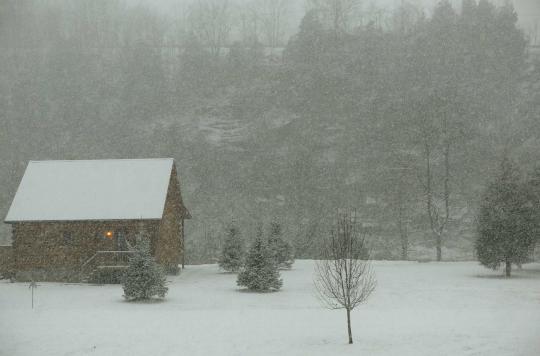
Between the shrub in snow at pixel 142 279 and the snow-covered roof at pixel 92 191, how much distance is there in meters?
6.87

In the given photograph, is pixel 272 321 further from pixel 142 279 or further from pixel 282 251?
pixel 282 251

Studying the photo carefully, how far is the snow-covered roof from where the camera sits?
3195 cm

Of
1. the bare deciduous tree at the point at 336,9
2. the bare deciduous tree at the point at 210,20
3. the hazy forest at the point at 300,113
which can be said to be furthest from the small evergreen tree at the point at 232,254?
the bare deciduous tree at the point at 210,20

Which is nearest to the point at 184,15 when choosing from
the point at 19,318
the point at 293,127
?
the point at 293,127

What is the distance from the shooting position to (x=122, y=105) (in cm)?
7731

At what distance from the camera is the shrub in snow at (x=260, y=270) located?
27109 mm

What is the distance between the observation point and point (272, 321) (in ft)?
63.2

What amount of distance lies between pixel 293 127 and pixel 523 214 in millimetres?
40736

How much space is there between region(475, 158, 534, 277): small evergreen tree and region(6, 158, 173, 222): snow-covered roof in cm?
1806

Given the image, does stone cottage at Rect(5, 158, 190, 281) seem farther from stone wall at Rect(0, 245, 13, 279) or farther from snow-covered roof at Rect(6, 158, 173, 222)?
stone wall at Rect(0, 245, 13, 279)

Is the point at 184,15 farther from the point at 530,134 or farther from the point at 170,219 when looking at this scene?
the point at 170,219

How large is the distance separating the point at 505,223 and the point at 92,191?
23354 millimetres

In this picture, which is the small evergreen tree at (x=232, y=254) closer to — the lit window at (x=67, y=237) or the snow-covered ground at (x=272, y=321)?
the snow-covered ground at (x=272, y=321)

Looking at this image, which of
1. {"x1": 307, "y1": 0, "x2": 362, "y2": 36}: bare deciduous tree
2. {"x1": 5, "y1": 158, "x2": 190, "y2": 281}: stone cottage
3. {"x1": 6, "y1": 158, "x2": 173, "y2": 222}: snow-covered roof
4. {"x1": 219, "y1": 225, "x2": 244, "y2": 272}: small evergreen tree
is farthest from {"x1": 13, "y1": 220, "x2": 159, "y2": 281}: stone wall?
{"x1": 307, "y1": 0, "x2": 362, "y2": 36}: bare deciduous tree
